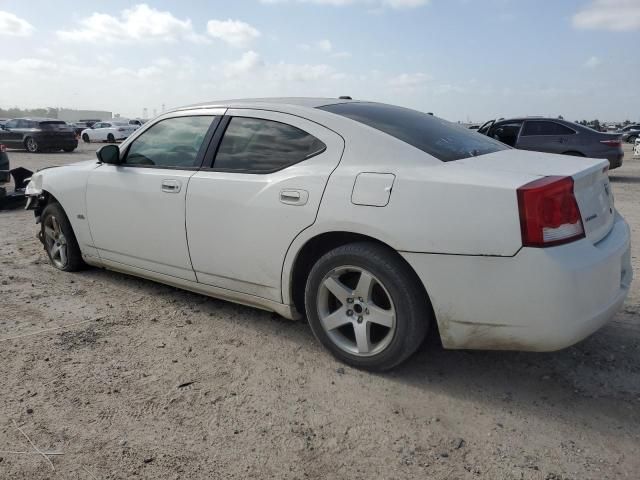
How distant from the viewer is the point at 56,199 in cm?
478

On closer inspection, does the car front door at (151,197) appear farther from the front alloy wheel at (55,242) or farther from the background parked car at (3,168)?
the background parked car at (3,168)

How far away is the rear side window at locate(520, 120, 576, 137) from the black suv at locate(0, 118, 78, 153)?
18427mm

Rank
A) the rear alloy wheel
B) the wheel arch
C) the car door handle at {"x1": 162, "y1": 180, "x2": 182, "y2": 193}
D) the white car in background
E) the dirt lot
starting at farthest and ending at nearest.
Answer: the white car in background < the rear alloy wheel < the car door handle at {"x1": 162, "y1": 180, "x2": 182, "y2": 193} < the wheel arch < the dirt lot

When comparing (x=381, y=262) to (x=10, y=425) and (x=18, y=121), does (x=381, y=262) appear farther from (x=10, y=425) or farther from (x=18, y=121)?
(x=18, y=121)

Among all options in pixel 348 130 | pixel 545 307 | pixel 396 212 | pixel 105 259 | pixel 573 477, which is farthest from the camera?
pixel 105 259

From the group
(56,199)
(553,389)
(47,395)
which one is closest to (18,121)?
(56,199)

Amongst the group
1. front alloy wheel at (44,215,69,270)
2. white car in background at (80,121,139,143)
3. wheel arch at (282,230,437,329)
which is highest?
wheel arch at (282,230,437,329)

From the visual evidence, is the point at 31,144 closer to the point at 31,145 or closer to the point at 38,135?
the point at 31,145

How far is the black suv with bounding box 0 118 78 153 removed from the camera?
2202 centimetres

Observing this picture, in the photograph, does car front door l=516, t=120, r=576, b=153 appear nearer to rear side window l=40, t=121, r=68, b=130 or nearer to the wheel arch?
the wheel arch

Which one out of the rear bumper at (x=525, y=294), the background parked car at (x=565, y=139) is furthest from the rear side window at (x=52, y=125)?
the rear bumper at (x=525, y=294)

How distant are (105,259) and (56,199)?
0.86 m

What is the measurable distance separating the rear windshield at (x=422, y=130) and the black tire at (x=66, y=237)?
273 cm

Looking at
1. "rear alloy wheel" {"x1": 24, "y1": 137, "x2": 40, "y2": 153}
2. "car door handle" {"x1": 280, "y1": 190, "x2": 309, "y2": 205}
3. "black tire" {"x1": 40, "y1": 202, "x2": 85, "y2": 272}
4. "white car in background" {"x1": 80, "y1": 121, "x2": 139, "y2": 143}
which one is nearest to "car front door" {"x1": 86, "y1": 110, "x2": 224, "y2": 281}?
"black tire" {"x1": 40, "y1": 202, "x2": 85, "y2": 272}
